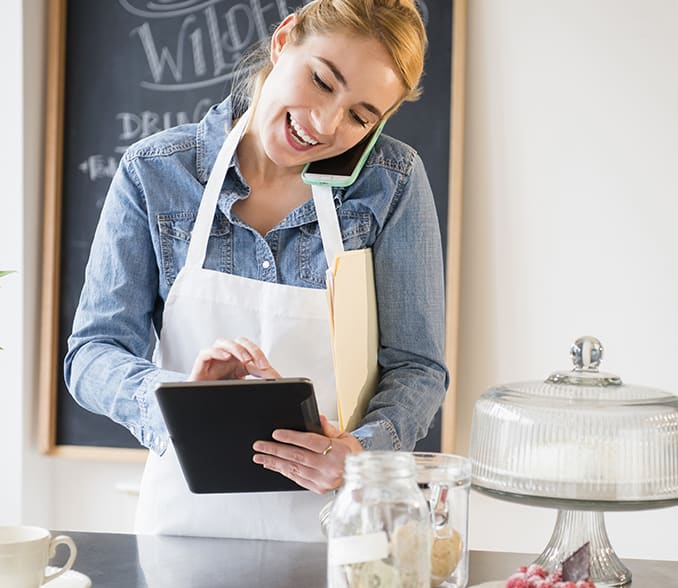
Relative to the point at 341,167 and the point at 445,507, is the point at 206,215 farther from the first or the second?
the point at 445,507

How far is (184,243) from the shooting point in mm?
1523

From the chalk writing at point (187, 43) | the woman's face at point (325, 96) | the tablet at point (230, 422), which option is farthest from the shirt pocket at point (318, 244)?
the chalk writing at point (187, 43)

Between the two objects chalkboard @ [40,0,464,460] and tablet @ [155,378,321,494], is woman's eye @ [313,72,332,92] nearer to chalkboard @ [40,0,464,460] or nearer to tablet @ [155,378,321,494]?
tablet @ [155,378,321,494]

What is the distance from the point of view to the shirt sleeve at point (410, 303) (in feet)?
4.86

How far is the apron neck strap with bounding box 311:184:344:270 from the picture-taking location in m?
1.51

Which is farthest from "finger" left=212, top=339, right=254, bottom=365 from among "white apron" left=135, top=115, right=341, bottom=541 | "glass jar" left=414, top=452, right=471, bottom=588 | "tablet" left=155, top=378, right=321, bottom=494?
"glass jar" left=414, top=452, right=471, bottom=588

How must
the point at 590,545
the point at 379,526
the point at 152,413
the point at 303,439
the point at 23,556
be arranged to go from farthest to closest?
the point at 152,413
the point at 303,439
the point at 590,545
the point at 23,556
the point at 379,526

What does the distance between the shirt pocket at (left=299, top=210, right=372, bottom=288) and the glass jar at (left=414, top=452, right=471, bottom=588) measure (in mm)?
578

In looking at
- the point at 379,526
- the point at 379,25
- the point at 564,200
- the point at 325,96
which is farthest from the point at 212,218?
the point at 564,200

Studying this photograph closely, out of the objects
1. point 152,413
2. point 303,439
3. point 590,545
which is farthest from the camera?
point 152,413

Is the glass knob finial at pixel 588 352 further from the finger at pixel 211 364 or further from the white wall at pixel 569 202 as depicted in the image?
the white wall at pixel 569 202

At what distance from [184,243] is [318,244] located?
205 mm

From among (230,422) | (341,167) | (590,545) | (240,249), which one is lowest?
(590,545)

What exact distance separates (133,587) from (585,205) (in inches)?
61.9
